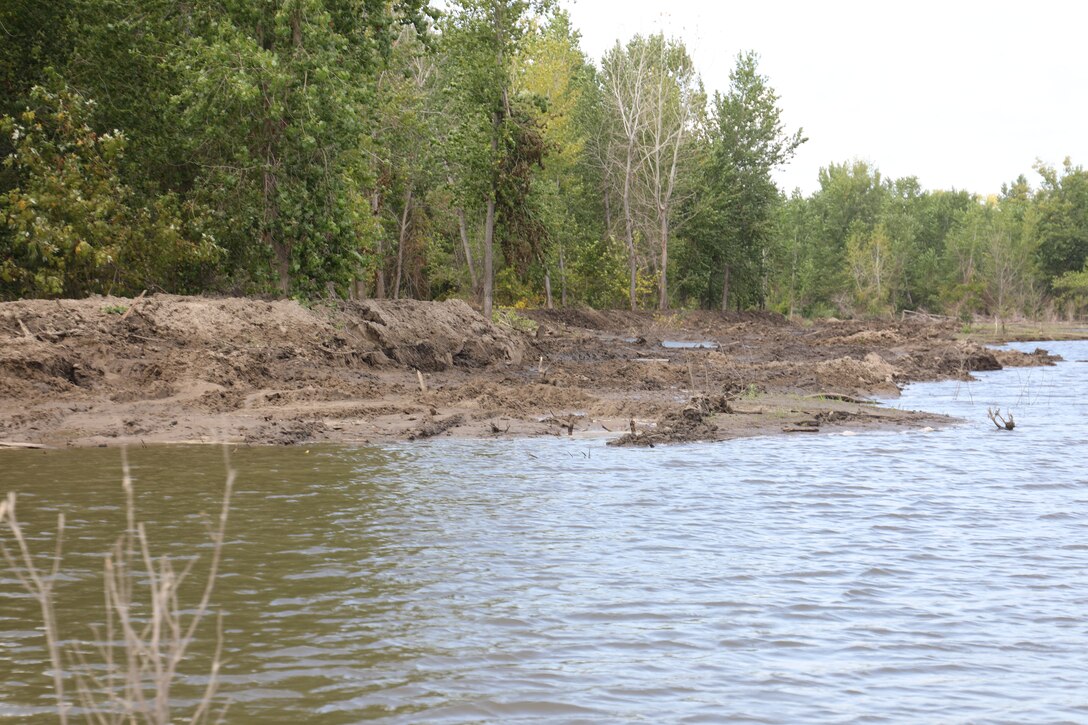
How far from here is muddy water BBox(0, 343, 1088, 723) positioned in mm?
6078

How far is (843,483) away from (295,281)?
631 inches

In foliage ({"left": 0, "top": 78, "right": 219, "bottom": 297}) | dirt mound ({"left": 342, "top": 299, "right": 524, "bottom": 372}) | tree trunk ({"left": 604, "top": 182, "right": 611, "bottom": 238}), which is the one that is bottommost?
dirt mound ({"left": 342, "top": 299, "right": 524, "bottom": 372})

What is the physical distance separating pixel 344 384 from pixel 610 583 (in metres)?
12.3

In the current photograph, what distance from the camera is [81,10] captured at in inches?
993

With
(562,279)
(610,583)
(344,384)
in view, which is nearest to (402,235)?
(562,279)

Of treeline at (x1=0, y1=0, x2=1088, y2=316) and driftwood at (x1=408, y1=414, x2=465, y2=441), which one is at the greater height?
treeline at (x1=0, y1=0, x2=1088, y2=316)

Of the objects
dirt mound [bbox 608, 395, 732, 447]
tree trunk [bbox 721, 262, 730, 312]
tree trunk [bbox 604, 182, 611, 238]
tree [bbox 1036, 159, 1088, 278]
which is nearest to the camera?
dirt mound [bbox 608, 395, 732, 447]

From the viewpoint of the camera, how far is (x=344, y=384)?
1995cm

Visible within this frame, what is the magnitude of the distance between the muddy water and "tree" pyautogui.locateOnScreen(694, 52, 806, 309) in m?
53.0

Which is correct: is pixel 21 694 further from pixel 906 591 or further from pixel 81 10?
pixel 81 10

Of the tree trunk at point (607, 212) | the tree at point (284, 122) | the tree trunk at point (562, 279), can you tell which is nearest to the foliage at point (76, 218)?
the tree at point (284, 122)

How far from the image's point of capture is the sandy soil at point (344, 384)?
16.6 m

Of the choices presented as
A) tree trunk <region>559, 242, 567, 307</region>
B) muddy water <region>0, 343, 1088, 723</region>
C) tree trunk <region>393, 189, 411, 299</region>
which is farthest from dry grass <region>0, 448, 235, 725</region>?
tree trunk <region>559, 242, 567, 307</region>

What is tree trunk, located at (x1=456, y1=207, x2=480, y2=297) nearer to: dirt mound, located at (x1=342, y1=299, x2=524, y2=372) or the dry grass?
dirt mound, located at (x1=342, y1=299, x2=524, y2=372)
